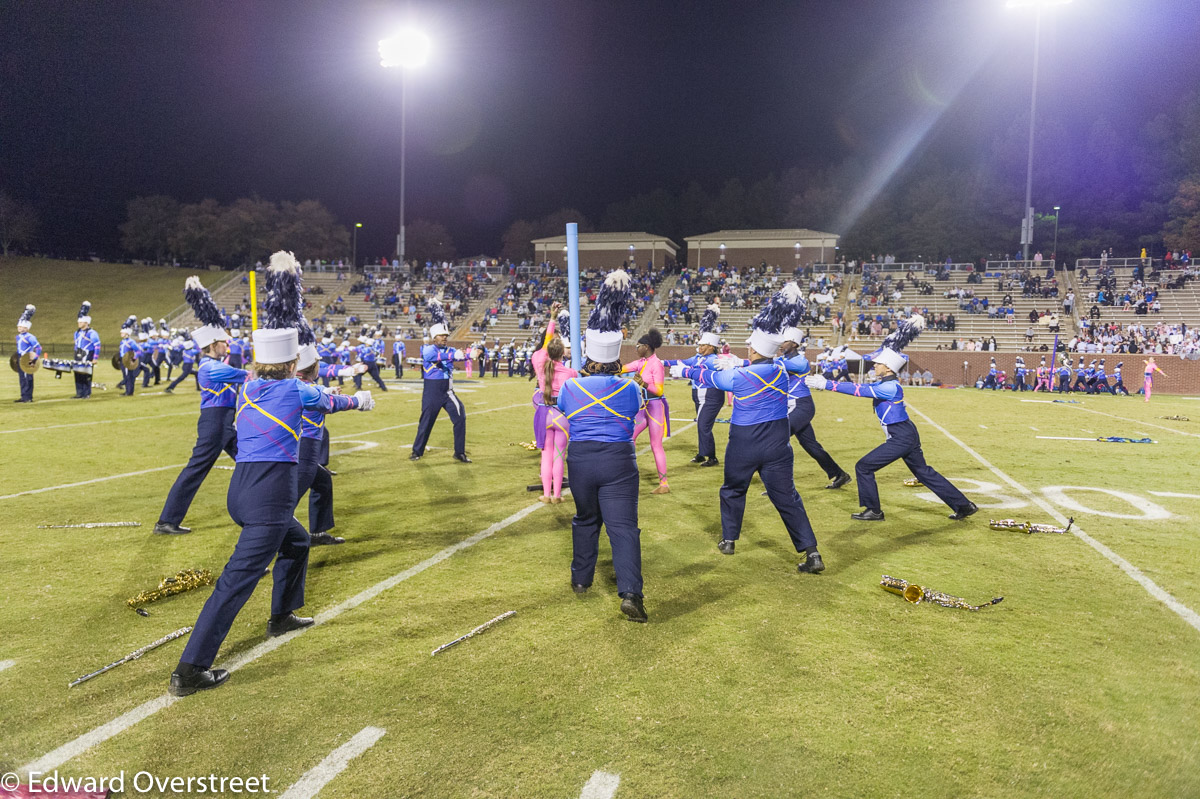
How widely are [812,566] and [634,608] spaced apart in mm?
1788

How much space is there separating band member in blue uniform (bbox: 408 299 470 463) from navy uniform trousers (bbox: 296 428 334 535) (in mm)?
3461

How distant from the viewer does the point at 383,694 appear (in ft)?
11.8

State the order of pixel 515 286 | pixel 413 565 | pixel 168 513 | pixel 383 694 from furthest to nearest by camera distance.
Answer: pixel 515 286, pixel 168 513, pixel 413 565, pixel 383 694

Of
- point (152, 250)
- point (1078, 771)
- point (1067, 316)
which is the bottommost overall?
point (1078, 771)

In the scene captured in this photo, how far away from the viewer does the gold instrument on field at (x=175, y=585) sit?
4.84 meters

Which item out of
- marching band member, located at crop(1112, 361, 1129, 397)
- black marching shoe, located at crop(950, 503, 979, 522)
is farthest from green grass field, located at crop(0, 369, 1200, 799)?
marching band member, located at crop(1112, 361, 1129, 397)

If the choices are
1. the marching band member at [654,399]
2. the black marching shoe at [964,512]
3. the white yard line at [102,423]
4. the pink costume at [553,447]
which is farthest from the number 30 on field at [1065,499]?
the white yard line at [102,423]

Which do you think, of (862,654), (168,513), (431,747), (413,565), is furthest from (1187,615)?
(168,513)

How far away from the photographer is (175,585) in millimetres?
5051

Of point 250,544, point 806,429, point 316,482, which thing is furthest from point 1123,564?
point 316,482

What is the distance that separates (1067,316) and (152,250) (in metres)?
80.8

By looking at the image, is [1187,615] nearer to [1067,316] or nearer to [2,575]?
[2,575]

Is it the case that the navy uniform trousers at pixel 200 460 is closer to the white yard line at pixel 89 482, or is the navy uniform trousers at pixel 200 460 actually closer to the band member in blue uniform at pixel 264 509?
the white yard line at pixel 89 482

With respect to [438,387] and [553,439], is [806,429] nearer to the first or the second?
[553,439]
